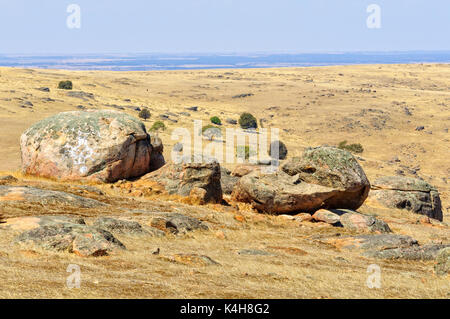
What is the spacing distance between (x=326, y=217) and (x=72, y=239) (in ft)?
36.2

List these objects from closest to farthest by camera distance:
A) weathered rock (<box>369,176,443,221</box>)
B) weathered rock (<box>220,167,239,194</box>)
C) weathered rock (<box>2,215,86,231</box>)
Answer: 1. weathered rock (<box>2,215,86,231</box>)
2. weathered rock (<box>220,167,239,194</box>)
3. weathered rock (<box>369,176,443,221</box>)

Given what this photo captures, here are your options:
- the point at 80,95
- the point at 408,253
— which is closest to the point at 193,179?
the point at 408,253

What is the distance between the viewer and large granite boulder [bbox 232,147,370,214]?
2156 centimetres

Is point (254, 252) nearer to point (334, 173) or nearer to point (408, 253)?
point (408, 253)

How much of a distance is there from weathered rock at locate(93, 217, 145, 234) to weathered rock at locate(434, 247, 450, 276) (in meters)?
7.83

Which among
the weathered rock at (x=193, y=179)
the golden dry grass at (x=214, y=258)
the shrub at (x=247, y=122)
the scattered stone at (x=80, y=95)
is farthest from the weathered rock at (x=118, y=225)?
the scattered stone at (x=80, y=95)

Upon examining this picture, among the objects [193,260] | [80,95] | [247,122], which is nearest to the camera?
[193,260]

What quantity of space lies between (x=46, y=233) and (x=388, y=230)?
13203 millimetres

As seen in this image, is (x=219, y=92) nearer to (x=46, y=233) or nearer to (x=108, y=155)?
(x=108, y=155)

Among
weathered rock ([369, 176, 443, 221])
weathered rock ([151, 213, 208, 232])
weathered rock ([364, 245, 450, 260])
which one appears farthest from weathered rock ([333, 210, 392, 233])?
weathered rock ([369, 176, 443, 221])

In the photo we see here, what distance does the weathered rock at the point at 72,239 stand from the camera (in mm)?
12742

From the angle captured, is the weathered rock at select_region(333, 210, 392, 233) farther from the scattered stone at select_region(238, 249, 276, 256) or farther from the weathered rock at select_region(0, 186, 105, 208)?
the weathered rock at select_region(0, 186, 105, 208)

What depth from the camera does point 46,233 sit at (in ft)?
43.3

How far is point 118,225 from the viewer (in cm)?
1535
